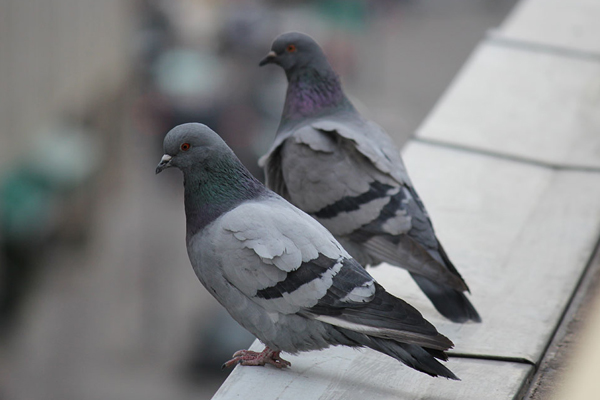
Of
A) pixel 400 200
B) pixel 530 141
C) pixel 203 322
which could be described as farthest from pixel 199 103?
pixel 400 200

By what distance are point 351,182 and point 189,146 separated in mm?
1228

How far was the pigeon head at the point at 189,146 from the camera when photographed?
13.2 ft

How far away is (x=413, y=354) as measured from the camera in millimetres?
3742

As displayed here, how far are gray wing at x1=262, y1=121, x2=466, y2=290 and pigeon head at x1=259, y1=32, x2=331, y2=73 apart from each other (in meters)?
0.52

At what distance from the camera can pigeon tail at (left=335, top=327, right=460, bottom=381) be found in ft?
12.1

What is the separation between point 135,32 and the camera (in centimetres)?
2430

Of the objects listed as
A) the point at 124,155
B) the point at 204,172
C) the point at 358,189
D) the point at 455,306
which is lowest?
the point at 204,172

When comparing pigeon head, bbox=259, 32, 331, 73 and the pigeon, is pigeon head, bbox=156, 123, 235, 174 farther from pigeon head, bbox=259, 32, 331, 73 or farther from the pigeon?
pigeon head, bbox=259, 32, 331, 73

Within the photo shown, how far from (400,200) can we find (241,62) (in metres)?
19.9

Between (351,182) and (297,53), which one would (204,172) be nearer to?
(351,182)

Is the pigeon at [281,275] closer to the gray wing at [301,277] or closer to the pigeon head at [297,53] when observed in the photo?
the gray wing at [301,277]

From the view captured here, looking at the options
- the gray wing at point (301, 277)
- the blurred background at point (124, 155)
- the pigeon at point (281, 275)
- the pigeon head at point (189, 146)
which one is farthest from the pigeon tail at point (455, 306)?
the blurred background at point (124, 155)

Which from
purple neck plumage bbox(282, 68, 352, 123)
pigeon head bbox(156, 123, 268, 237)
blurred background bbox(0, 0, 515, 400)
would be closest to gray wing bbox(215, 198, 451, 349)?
pigeon head bbox(156, 123, 268, 237)

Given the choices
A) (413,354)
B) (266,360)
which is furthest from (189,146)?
(413,354)
